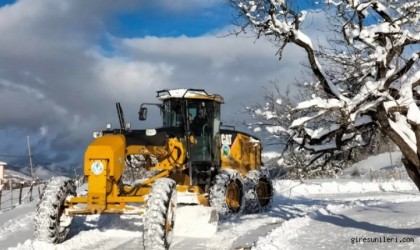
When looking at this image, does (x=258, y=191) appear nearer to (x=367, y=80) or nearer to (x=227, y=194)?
(x=227, y=194)

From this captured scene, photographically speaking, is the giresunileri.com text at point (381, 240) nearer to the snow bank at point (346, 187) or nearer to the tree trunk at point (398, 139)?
the tree trunk at point (398, 139)

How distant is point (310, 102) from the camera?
738 cm

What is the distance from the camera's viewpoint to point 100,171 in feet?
31.0

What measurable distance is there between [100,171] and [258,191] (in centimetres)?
761

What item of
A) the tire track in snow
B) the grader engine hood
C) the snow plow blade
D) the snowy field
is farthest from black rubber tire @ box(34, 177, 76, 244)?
the snow plow blade

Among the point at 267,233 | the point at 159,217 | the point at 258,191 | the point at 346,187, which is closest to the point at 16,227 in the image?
the point at 159,217

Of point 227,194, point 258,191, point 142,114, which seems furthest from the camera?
point 258,191

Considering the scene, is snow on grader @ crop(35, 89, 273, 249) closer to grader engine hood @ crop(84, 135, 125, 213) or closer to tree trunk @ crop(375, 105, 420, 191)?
grader engine hood @ crop(84, 135, 125, 213)

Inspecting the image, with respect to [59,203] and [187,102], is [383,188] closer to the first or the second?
[187,102]

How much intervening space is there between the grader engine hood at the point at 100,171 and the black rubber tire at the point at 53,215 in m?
0.64

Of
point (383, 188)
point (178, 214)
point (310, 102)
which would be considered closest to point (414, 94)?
point (310, 102)

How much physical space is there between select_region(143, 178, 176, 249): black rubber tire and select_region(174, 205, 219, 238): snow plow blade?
1619 mm

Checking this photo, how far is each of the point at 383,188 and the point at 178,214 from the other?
1961 cm

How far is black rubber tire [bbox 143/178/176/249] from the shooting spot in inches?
332
